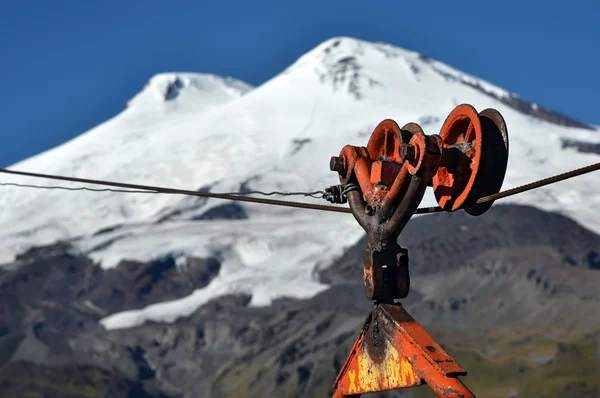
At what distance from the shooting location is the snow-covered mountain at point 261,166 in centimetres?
13888

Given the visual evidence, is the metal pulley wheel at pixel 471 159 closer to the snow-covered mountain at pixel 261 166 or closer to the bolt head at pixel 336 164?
the bolt head at pixel 336 164

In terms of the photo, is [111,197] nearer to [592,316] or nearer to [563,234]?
[563,234]

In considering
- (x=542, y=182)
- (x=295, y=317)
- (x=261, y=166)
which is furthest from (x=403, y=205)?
→ (x=261, y=166)

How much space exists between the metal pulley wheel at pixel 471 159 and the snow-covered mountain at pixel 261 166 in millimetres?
116507

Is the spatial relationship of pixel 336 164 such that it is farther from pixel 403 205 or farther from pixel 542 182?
pixel 542 182

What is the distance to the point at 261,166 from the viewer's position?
524 feet

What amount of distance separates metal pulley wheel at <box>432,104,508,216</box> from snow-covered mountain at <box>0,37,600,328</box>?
117m

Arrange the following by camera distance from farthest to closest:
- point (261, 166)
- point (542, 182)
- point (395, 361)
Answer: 1. point (261, 166)
2. point (395, 361)
3. point (542, 182)

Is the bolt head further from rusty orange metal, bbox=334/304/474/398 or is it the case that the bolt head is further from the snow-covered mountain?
the snow-covered mountain

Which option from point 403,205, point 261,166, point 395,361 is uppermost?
point 403,205

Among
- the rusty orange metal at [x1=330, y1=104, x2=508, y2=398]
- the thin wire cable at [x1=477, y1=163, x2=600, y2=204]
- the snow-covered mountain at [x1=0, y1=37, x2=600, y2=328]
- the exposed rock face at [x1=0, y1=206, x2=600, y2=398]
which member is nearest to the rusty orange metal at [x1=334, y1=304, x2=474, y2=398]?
the rusty orange metal at [x1=330, y1=104, x2=508, y2=398]

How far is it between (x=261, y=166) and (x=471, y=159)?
509 feet

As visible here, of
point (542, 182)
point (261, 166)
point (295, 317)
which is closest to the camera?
point (542, 182)

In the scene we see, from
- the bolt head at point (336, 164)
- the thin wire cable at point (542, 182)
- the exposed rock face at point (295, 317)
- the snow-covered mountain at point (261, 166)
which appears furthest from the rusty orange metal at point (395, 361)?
the snow-covered mountain at point (261, 166)
